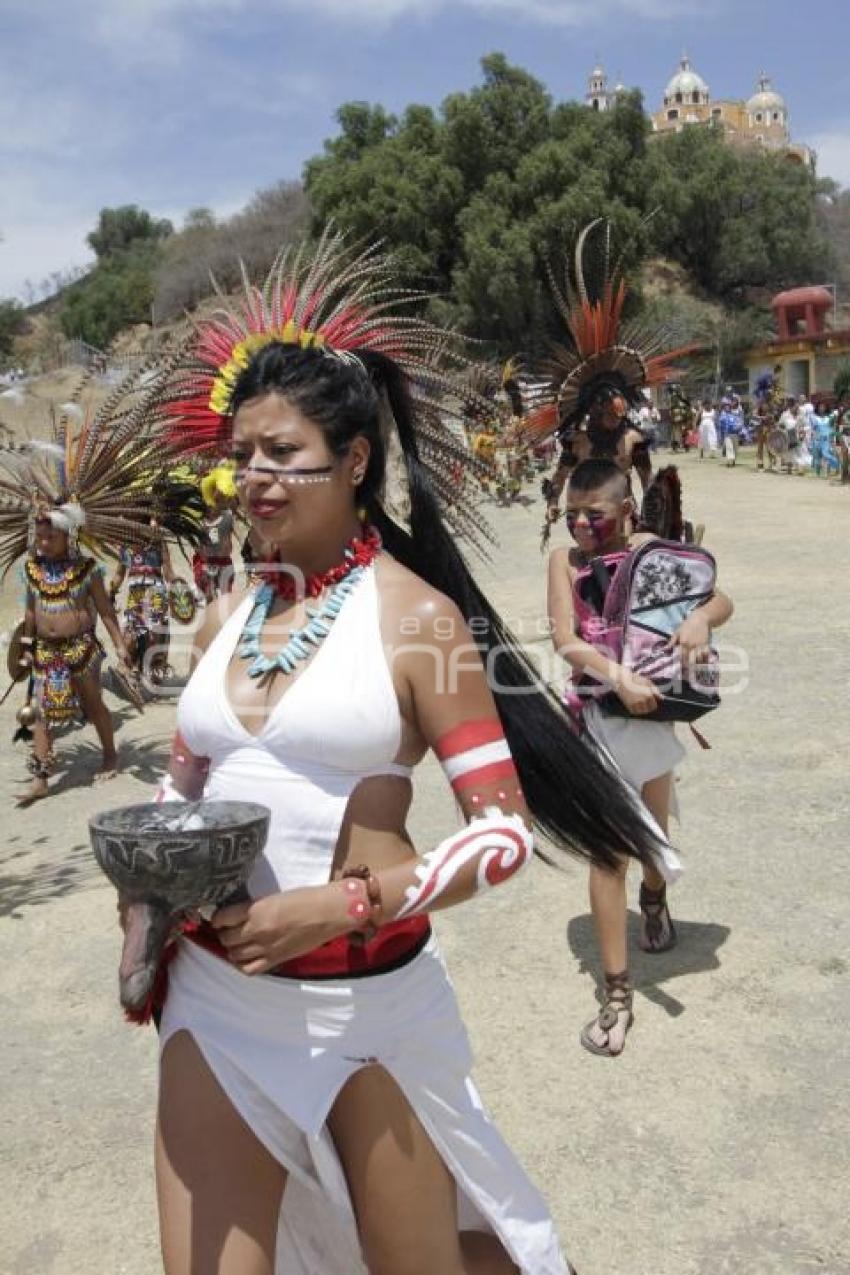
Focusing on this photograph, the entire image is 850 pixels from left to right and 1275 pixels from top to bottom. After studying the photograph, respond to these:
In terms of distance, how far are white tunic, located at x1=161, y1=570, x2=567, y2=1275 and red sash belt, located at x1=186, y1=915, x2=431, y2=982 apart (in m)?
0.02

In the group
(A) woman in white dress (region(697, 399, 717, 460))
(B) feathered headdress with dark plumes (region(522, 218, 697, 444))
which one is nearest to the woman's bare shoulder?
(B) feathered headdress with dark plumes (region(522, 218, 697, 444))

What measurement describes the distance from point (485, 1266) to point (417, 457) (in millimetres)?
1477

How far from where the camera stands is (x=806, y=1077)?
3270mm

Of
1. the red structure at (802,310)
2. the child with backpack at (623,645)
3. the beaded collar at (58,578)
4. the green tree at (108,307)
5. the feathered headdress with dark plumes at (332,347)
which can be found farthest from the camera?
the green tree at (108,307)

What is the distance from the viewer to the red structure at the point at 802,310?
137ft

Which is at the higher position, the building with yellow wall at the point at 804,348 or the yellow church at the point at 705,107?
the yellow church at the point at 705,107

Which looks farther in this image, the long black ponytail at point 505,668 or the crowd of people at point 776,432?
the crowd of people at point 776,432

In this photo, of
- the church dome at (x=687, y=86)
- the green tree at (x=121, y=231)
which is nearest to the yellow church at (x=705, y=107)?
the church dome at (x=687, y=86)

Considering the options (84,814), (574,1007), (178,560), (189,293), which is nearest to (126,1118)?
(574,1007)

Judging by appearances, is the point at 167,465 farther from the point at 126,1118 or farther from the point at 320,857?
the point at 320,857

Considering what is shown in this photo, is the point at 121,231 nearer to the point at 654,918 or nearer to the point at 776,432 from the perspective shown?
the point at 776,432

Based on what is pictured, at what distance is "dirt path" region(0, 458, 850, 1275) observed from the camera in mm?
2766

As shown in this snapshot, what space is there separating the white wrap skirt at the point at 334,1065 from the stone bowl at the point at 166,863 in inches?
6.3

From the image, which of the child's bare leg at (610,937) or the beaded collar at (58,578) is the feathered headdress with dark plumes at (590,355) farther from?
the beaded collar at (58,578)
